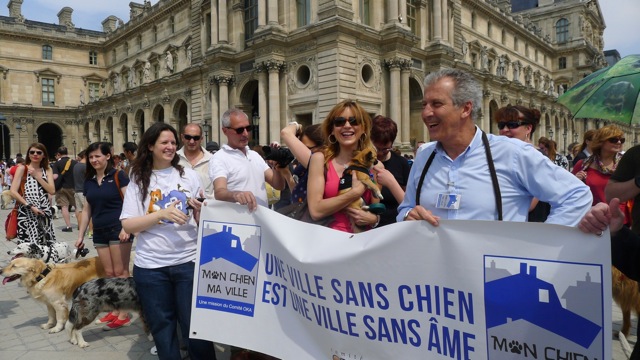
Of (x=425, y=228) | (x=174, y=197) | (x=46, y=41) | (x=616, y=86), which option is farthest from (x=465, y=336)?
(x=46, y=41)

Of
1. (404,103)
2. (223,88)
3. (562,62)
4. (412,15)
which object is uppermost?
(562,62)

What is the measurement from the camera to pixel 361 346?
9.46 ft

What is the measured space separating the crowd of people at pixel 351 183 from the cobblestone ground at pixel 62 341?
16.1 inches

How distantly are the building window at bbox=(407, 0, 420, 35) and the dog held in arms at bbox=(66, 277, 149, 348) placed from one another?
30904mm

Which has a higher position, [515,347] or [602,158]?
[602,158]

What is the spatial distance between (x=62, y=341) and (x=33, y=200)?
9.41 feet

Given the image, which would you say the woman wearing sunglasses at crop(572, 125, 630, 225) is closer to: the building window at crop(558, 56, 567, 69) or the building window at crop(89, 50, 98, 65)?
the building window at crop(89, 50, 98, 65)

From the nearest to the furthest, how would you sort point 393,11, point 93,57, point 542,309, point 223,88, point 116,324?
point 542,309 → point 116,324 → point 393,11 → point 223,88 → point 93,57

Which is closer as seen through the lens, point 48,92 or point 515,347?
point 515,347

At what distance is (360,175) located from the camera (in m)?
3.50

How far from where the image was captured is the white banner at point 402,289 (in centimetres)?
223

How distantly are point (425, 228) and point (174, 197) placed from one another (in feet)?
7.47

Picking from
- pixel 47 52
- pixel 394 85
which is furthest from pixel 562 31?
pixel 47 52

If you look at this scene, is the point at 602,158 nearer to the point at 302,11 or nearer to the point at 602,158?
the point at 602,158
